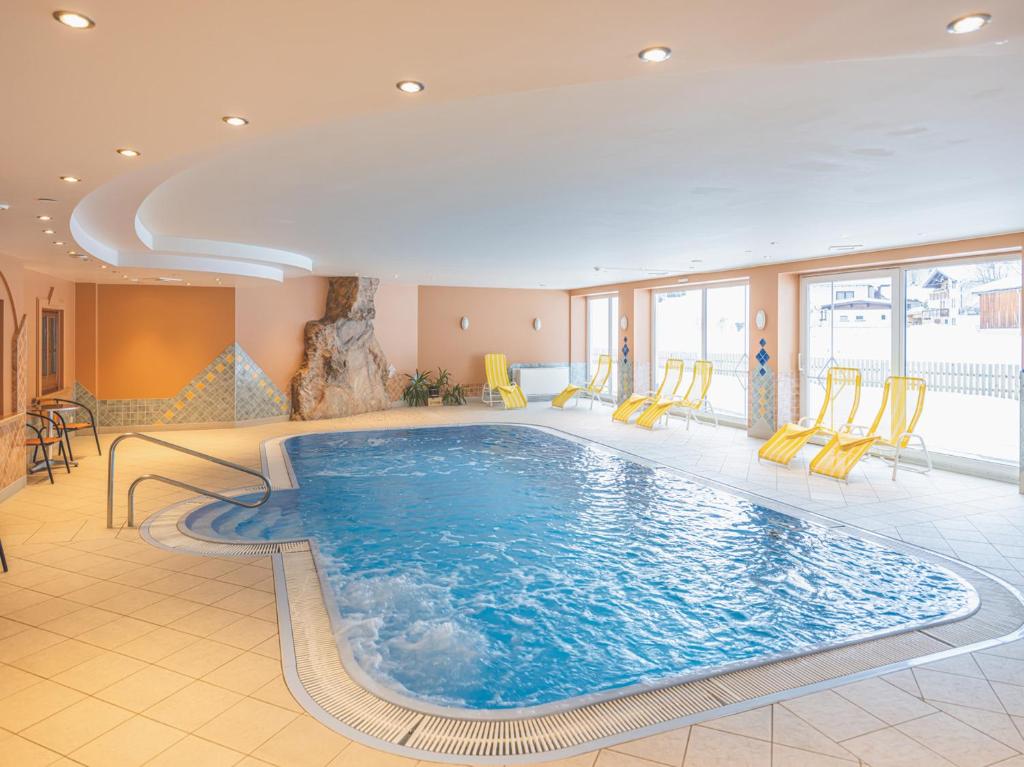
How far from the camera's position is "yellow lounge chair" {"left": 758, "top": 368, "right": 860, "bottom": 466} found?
7965mm

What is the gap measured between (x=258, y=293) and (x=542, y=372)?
22.0 ft

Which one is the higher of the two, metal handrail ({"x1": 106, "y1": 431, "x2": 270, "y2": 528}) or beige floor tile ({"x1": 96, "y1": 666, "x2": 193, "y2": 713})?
metal handrail ({"x1": 106, "y1": 431, "x2": 270, "y2": 528})

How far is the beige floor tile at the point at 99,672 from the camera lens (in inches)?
116

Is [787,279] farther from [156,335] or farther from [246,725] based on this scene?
[156,335]

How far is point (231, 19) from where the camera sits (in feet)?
5.93

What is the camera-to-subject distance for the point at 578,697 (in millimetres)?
2939

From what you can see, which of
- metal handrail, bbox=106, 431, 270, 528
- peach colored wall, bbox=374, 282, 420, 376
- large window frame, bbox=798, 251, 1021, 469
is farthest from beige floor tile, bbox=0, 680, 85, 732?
peach colored wall, bbox=374, 282, 420, 376

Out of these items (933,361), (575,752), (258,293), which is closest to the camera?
(575,752)

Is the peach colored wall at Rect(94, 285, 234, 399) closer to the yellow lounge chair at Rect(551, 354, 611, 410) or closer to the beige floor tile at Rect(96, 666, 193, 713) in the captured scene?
the yellow lounge chair at Rect(551, 354, 611, 410)

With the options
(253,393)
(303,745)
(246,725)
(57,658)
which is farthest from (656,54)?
(253,393)

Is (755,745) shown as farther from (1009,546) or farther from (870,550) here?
(1009,546)

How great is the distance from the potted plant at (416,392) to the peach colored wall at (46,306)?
6.04 m

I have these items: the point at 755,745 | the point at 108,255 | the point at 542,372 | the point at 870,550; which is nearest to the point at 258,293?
the point at 108,255

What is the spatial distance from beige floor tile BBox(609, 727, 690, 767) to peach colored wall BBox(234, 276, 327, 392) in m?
10.0
